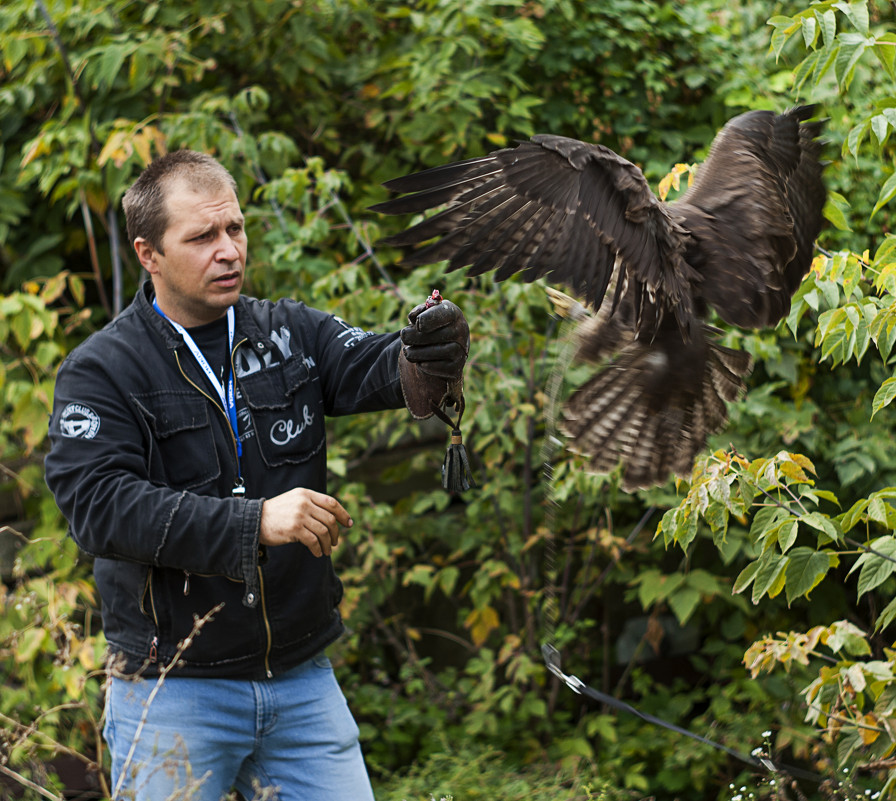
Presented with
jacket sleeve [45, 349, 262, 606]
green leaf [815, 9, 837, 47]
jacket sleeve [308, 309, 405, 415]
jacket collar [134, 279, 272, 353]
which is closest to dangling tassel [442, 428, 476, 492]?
jacket sleeve [308, 309, 405, 415]

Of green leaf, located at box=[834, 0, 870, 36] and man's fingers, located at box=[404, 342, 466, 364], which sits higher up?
green leaf, located at box=[834, 0, 870, 36]

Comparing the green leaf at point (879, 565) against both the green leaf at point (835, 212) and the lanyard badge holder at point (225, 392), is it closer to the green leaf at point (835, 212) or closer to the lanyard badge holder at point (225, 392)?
the green leaf at point (835, 212)

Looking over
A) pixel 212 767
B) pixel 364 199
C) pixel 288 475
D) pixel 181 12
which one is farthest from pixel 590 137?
pixel 212 767

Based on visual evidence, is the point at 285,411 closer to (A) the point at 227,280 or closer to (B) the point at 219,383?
(B) the point at 219,383

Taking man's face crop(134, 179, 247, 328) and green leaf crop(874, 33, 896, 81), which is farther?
man's face crop(134, 179, 247, 328)

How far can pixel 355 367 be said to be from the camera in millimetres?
2543

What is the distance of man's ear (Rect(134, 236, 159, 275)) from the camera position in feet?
7.97

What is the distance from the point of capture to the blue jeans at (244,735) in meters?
Answer: 2.28

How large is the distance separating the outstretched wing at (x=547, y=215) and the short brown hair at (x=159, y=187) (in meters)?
0.55

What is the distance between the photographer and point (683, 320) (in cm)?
257

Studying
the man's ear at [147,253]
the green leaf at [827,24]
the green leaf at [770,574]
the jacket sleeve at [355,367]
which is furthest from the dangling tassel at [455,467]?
the green leaf at [827,24]

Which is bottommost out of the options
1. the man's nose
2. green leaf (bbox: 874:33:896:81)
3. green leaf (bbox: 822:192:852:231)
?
green leaf (bbox: 822:192:852:231)

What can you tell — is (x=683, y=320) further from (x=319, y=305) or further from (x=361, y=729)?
(x=361, y=729)

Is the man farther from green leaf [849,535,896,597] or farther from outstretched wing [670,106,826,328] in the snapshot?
green leaf [849,535,896,597]
